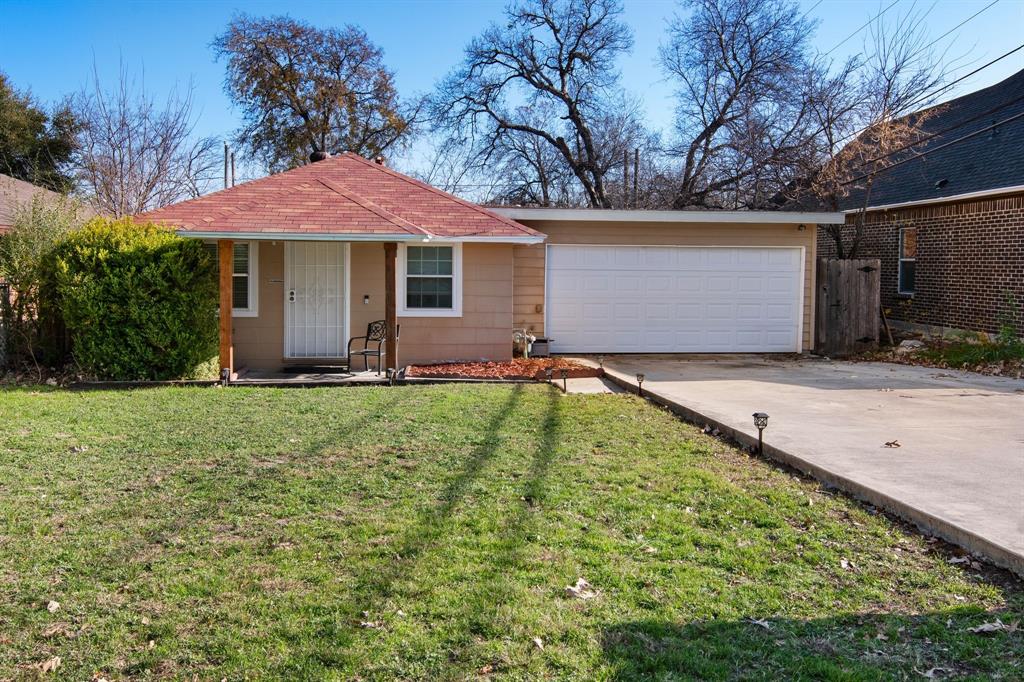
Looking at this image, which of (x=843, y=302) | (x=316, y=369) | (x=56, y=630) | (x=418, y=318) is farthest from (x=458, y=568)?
(x=843, y=302)

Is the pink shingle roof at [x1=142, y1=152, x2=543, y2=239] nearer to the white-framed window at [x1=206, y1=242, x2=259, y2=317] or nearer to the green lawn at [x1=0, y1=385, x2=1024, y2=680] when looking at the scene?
the white-framed window at [x1=206, y1=242, x2=259, y2=317]

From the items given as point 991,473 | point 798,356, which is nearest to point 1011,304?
point 798,356

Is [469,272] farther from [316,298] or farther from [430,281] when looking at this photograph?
[316,298]

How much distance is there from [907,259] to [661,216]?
721cm

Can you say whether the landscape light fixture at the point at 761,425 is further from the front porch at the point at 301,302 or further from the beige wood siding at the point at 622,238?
the beige wood siding at the point at 622,238

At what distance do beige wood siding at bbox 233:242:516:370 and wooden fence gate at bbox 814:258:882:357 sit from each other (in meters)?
6.71

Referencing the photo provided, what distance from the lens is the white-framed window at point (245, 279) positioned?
1273cm

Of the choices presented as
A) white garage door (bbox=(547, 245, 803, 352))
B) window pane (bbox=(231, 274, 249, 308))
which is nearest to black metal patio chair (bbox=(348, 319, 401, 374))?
window pane (bbox=(231, 274, 249, 308))

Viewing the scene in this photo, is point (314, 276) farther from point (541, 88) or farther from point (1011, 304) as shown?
point (541, 88)

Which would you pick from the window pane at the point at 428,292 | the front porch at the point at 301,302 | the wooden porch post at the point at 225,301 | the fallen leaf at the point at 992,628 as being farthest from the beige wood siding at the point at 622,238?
the fallen leaf at the point at 992,628

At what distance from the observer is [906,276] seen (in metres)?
18.2

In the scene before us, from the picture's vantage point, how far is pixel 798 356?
50.4ft

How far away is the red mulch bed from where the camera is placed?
38.1ft

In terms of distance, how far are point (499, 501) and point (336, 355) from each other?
823cm
